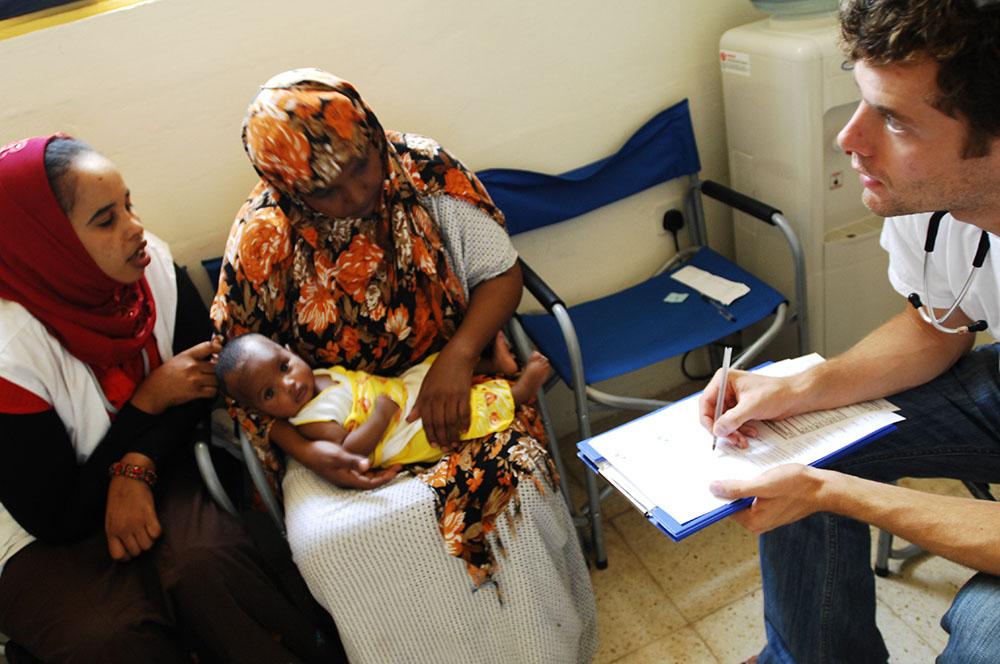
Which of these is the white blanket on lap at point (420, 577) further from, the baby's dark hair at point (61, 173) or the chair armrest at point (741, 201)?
the chair armrest at point (741, 201)

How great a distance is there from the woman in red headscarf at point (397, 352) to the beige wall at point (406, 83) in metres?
0.30

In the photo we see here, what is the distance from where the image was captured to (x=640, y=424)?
145cm

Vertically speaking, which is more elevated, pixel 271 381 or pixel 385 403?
pixel 271 381

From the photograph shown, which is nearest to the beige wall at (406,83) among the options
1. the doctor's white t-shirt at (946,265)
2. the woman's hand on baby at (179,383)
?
the woman's hand on baby at (179,383)

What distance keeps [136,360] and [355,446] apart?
0.59m

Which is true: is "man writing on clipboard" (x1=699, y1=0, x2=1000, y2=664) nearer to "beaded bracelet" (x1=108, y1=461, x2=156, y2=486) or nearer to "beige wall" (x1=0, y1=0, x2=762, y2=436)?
"beige wall" (x1=0, y1=0, x2=762, y2=436)

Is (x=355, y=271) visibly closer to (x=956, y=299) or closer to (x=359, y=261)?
(x=359, y=261)

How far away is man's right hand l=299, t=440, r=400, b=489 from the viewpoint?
1688mm

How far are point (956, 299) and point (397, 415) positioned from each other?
1.13 m

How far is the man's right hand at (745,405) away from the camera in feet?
4.49

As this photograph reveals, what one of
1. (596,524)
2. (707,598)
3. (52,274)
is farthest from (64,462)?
(707,598)

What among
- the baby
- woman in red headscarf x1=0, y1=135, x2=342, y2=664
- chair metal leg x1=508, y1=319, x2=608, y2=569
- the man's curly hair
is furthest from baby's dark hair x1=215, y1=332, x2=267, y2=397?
the man's curly hair

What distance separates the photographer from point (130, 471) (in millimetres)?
1750

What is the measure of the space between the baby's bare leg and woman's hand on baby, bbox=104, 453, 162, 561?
2.72 ft
